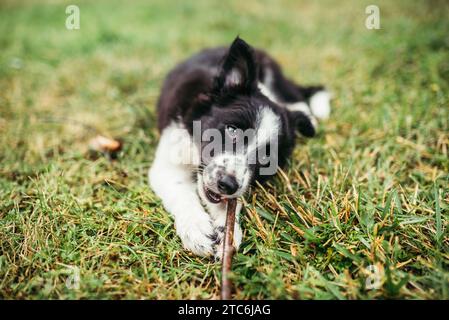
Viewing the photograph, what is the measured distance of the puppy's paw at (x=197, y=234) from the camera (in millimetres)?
2277

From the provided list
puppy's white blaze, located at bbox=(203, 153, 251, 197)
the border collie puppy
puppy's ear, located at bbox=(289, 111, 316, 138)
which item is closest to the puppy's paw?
the border collie puppy

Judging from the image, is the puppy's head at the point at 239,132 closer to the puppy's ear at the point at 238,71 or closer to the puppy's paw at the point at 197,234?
the puppy's ear at the point at 238,71

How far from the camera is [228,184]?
7.54 feet

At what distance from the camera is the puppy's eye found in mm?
2600

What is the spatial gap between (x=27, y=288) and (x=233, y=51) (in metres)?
2.13

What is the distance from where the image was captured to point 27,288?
1991mm

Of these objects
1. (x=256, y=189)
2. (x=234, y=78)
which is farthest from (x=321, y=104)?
(x=256, y=189)

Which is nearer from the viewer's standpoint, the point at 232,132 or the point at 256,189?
the point at 232,132

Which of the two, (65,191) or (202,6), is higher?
(202,6)

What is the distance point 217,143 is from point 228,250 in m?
0.86

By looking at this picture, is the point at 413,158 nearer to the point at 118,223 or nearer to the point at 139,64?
the point at 118,223

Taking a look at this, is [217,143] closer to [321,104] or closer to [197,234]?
[197,234]

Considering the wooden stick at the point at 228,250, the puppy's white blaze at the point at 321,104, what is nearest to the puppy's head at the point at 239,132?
the wooden stick at the point at 228,250
